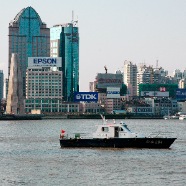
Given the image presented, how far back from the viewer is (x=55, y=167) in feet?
211

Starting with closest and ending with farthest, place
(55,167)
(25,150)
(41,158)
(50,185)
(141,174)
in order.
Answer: (50,185) < (141,174) < (55,167) < (41,158) < (25,150)

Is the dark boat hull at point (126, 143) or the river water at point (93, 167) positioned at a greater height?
the dark boat hull at point (126, 143)

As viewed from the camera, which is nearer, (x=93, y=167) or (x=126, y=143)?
(x=93, y=167)

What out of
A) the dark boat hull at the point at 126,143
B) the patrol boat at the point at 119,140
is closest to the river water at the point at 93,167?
the dark boat hull at the point at 126,143

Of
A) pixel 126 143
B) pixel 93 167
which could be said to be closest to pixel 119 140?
pixel 126 143

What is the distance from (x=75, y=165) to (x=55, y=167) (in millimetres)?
2302

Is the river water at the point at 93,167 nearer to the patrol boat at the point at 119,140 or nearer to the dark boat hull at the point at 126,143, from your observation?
the dark boat hull at the point at 126,143

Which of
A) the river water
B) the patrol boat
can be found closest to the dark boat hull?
the patrol boat

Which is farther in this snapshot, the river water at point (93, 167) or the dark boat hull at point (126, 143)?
the dark boat hull at point (126, 143)

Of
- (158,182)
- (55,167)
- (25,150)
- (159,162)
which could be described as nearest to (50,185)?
(158,182)

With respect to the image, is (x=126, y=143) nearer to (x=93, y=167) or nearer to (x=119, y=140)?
(x=119, y=140)

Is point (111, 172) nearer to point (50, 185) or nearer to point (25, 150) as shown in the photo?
point (50, 185)

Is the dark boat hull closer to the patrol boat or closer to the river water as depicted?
the patrol boat

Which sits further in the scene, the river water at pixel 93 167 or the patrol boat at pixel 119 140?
the patrol boat at pixel 119 140
